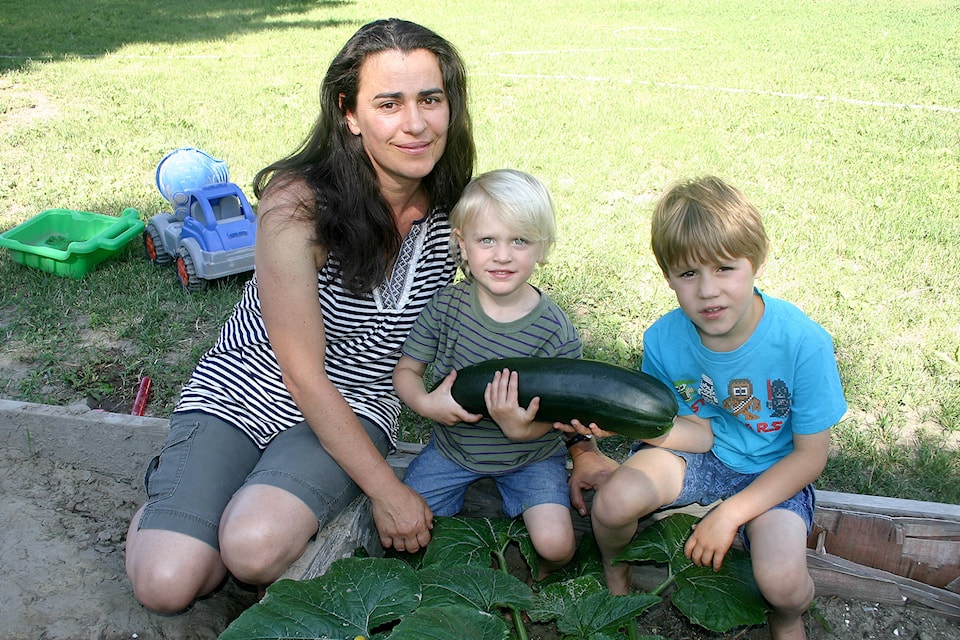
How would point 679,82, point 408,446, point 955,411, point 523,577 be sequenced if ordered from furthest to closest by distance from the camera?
1. point 679,82
2. point 955,411
3. point 408,446
4. point 523,577

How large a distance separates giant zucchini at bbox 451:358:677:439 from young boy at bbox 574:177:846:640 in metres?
0.18

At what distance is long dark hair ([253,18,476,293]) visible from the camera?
2586 mm

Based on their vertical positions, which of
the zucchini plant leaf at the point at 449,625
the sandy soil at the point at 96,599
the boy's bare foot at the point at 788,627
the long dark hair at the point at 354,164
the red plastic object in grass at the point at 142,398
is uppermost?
the long dark hair at the point at 354,164

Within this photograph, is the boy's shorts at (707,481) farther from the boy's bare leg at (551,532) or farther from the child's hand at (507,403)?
the child's hand at (507,403)

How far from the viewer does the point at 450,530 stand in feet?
8.64

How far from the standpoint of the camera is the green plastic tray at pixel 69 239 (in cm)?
482

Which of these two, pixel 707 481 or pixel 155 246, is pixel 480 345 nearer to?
pixel 707 481

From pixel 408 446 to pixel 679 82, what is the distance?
888cm

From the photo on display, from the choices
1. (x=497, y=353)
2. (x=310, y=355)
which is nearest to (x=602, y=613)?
(x=497, y=353)

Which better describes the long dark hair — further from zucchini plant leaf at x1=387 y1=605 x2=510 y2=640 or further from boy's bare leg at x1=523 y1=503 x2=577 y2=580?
zucchini plant leaf at x1=387 y1=605 x2=510 y2=640

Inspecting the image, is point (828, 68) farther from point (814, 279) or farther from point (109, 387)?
point (109, 387)

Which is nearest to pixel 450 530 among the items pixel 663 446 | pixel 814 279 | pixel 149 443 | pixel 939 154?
pixel 663 446

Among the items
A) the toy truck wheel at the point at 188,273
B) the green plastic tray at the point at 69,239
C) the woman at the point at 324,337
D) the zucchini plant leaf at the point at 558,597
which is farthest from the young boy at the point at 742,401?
the green plastic tray at the point at 69,239

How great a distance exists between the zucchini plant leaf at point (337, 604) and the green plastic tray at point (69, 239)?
11.2ft
